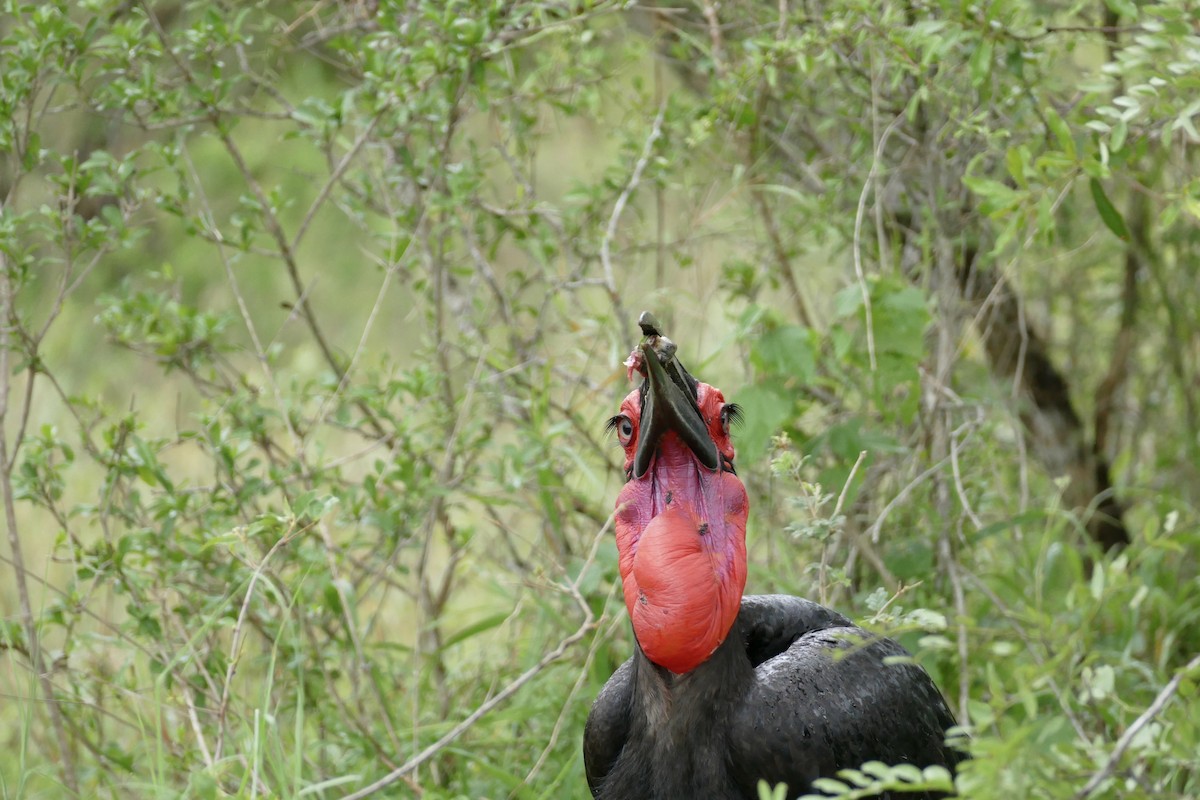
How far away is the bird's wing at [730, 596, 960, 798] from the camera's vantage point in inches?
81.3

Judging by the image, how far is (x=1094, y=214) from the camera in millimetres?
4582

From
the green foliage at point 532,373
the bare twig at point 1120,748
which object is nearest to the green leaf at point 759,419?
the green foliage at point 532,373

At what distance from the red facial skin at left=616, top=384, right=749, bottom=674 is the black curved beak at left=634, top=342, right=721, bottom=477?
34 mm

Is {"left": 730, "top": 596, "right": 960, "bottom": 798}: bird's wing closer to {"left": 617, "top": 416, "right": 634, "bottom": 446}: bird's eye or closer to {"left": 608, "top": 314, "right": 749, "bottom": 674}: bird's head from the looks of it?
{"left": 608, "top": 314, "right": 749, "bottom": 674}: bird's head

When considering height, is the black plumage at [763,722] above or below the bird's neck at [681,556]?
below

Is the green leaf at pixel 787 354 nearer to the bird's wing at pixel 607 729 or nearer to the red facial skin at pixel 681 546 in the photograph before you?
the red facial skin at pixel 681 546

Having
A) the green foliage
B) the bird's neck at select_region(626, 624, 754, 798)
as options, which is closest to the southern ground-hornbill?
the bird's neck at select_region(626, 624, 754, 798)

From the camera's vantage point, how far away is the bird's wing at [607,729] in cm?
237

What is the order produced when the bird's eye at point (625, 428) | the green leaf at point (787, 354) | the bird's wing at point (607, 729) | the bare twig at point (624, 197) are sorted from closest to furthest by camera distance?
the bird's eye at point (625, 428), the bird's wing at point (607, 729), the green leaf at point (787, 354), the bare twig at point (624, 197)

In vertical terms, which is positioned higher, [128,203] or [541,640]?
[128,203]

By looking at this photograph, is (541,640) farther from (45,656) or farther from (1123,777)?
(1123,777)

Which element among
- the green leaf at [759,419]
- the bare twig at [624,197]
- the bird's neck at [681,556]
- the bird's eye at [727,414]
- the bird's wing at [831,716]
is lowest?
the bird's wing at [831,716]

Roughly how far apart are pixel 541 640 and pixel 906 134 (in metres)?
1.93

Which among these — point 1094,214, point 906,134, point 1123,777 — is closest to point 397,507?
point 906,134
